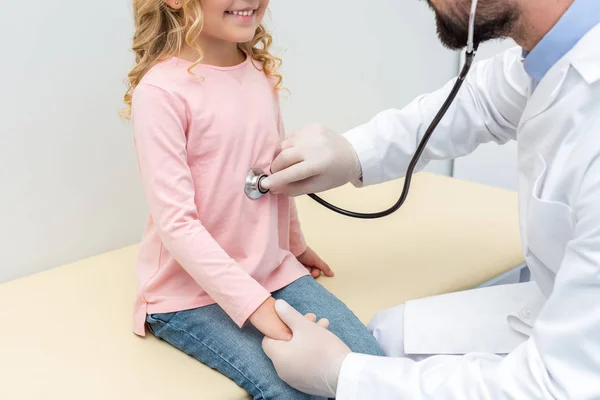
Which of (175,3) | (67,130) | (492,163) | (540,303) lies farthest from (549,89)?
(492,163)

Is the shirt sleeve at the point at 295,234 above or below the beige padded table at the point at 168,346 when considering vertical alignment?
above

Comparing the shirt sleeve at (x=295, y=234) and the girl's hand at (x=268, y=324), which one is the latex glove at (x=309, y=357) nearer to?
the girl's hand at (x=268, y=324)

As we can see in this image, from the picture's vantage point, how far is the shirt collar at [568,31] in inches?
38.1

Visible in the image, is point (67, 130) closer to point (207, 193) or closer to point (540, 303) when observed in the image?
point (207, 193)

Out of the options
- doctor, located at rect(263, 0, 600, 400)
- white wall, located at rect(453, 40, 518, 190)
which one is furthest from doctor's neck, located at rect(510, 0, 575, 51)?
white wall, located at rect(453, 40, 518, 190)

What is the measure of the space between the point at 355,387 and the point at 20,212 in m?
0.87

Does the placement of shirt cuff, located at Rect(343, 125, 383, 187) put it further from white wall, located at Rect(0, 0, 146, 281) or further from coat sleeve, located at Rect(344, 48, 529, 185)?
white wall, located at Rect(0, 0, 146, 281)

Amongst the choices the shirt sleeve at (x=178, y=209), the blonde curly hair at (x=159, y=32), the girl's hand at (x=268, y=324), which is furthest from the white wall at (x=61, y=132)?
the girl's hand at (x=268, y=324)

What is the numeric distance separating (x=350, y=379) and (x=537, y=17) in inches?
23.1

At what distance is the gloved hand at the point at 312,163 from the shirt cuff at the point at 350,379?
1.15 ft

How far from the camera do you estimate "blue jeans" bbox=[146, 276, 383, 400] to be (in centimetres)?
105

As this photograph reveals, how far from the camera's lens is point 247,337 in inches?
43.8

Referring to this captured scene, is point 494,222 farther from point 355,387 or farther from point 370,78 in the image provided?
point 355,387

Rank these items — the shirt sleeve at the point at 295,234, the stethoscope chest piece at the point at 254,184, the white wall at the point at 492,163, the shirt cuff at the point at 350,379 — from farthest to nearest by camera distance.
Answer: the white wall at the point at 492,163 → the shirt sleeve at the point at 295,234 → the stethoscope chest piece at the point at 254,184 → the shirt cuff at the point at 350,379
